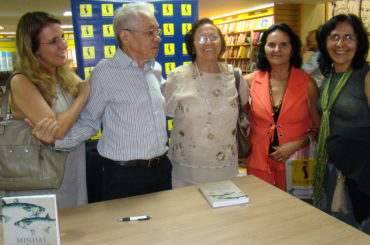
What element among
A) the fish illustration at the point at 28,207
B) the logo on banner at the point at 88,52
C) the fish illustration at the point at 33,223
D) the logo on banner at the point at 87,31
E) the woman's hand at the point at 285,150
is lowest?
the woman's hand at the point at 285,150

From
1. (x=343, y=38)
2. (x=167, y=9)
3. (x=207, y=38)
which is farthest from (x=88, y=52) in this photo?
(x=343, y=38)

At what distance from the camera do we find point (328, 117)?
2076 mm

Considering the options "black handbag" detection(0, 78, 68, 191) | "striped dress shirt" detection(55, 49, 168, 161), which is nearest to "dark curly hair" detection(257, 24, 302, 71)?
"striped dress shirt" detection(55, 49, 168, 161)

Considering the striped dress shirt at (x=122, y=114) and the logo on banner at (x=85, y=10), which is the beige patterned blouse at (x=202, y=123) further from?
the logo on banner at (x=85, y=10)

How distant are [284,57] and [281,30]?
0.20 meters

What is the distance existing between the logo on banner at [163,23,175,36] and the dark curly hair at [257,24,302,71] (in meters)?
1.85

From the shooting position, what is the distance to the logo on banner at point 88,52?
12.5ft

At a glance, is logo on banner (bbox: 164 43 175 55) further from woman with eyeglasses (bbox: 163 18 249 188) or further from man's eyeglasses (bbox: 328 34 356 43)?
man's eyeglasses (bbox: 328 34 356 43)

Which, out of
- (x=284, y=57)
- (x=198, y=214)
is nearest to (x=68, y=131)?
(x=198, y=214)

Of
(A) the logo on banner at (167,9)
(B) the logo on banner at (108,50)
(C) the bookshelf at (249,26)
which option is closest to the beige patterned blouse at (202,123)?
(B) the logo on banner at (108,50)

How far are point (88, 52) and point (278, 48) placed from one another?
2.43 meters

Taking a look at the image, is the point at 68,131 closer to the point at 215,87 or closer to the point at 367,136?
the point at 215,87

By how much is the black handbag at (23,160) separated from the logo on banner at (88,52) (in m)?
2.30

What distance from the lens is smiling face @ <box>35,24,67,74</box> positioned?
1685 millimetres
